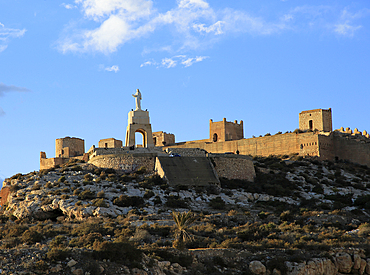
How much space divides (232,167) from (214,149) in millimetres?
19104

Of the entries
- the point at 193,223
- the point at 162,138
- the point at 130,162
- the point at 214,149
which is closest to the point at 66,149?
the point at 162,138

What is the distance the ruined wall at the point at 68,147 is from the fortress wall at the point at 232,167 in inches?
1270

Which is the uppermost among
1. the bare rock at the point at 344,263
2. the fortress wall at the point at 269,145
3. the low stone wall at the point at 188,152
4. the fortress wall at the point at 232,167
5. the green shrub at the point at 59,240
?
the fortress wall at the point at 269,145

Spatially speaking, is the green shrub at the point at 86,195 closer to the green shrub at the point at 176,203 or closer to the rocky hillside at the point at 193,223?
the rocky hillside at the point at 193,223

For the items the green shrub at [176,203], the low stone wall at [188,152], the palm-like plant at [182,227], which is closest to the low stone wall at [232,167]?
the low stone wall at [188,152]

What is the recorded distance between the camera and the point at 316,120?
59.8 m

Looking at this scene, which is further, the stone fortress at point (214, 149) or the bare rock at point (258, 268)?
the stone fortress at point (214, 149)

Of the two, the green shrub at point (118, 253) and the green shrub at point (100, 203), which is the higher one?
the green shrub at point (100, 203)

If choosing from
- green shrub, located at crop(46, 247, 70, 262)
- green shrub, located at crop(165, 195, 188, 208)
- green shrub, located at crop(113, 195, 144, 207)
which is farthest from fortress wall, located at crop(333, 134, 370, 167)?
green shrub, located at crop(46, 247, 70, 262)

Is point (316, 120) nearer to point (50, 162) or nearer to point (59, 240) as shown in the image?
point (50, 162)

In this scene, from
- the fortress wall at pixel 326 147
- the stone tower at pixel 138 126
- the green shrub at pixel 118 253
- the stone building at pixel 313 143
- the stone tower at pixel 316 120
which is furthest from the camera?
the stone tower at pixel 316 120

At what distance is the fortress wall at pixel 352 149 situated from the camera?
2201 inches

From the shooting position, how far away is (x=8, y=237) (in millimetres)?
27516

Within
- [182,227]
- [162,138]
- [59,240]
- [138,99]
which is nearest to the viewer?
[59,240]
